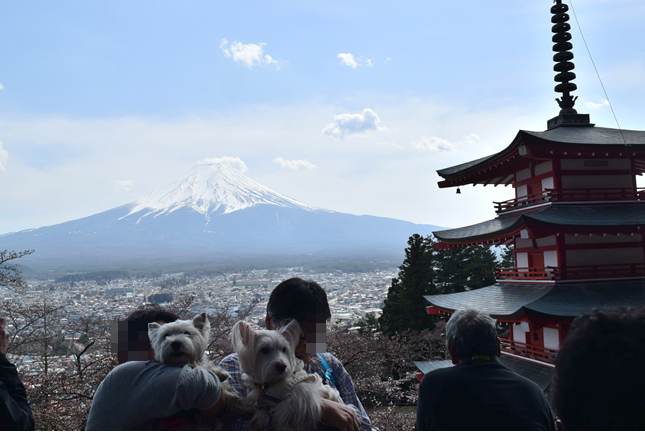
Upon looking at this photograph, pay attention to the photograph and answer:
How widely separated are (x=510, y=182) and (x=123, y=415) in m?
10.9

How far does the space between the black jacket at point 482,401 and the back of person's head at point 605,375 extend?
0.60m

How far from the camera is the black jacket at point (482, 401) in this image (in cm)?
197

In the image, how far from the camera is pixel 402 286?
19000 mm

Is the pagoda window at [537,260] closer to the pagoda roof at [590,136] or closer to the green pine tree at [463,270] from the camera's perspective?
the pagoda roof at [590,136]

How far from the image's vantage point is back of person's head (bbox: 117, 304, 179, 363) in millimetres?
1998

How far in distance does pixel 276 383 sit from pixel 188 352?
0.45m

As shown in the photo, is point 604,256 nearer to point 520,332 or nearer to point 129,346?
point 520,332

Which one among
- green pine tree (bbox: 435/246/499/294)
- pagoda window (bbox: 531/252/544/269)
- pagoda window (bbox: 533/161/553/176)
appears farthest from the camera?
green pine tree (bbox: 435/246/499/294)

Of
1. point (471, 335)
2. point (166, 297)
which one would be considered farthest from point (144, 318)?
point (166, 297)

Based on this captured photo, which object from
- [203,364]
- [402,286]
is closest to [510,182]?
[402,286]

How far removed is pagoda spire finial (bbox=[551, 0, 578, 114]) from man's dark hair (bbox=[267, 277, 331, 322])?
32.9 ft

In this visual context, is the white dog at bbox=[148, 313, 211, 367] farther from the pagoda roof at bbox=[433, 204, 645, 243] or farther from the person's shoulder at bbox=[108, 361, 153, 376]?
the pagoda roof at bbox=[433, 204, 645, 243]

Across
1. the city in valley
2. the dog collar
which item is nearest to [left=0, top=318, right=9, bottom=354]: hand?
the city in valley

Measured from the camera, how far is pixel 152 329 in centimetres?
201
